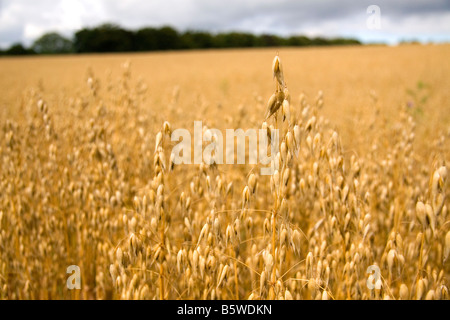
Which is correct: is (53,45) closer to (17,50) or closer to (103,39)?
(17,50)

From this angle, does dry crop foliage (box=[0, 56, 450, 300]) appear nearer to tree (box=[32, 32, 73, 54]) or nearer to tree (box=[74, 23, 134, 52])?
tree (box=[74, 23, 134, 52])

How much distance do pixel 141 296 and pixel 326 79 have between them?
1559 cm

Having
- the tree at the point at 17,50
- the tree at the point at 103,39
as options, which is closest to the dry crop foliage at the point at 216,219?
the tree at the point at 103,39

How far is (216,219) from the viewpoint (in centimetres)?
128

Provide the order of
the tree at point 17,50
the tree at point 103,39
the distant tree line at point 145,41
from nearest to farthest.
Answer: the tree at point 17,50 → the tree at point 103,39 → the distant tree line at point 145,41

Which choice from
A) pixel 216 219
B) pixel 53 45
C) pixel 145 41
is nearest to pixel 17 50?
pixel 53 45

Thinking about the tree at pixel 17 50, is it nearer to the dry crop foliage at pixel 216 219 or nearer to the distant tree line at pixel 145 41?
the distant tree line at pixel 145 41

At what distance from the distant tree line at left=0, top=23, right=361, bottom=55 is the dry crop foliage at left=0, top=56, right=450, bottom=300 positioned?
48664 millimetres

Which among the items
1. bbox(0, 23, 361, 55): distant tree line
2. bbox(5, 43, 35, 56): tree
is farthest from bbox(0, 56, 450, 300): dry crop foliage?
bbox(5, 43, 35, 56): tree

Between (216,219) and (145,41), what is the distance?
5980 cm

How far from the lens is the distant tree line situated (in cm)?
4962

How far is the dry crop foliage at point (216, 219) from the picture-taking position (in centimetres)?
126

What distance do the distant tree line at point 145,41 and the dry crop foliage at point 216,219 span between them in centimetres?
4866

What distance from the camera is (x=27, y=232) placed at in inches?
91.1
